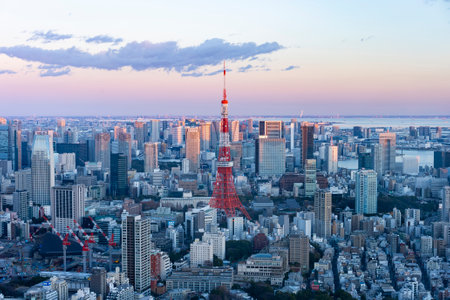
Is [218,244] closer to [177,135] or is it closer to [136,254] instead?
[136,254]

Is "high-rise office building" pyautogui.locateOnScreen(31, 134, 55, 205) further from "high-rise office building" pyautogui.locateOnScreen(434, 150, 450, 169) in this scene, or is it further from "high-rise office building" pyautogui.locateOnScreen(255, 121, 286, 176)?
"high-rise office building" pyautogui.locateOnScreen(434, 150, 450, 169)

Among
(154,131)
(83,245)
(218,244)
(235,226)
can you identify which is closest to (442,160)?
(235,226)

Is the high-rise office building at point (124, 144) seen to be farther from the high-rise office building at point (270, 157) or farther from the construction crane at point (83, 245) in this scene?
the construction crane at point (83, 245)

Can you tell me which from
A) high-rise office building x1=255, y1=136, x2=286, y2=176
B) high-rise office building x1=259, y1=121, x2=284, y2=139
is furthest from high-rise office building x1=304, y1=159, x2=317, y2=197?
high-rise office building x1=259, y1=121, x2=284, y2=139

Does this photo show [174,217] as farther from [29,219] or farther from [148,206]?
[29,219]

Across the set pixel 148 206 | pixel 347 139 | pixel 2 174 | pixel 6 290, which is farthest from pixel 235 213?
pixel 347 139
